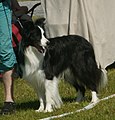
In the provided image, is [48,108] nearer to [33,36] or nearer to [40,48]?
[40,48]

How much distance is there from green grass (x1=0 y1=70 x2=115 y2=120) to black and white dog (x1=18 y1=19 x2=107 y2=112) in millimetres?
Answer: 243

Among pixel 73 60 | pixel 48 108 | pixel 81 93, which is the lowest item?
pixel 81 93

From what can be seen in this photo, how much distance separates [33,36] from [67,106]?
4.13 feet

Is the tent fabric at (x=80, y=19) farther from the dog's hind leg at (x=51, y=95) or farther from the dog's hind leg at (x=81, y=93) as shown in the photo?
the dog's hind leg at (x=51, y=95)

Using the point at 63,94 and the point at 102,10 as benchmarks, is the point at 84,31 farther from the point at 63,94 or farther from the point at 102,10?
the point at 63,94

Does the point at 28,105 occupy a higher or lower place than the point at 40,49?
lower

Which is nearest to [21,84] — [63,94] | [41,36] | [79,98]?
[63,94]

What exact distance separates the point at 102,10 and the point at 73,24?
0.82 meters

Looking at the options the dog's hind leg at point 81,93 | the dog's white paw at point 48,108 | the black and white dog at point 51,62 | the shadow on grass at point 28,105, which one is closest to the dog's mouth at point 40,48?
the black and white dog at point 51,62

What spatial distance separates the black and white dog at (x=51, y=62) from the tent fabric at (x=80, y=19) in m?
2.56

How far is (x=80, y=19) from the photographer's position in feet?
32.8

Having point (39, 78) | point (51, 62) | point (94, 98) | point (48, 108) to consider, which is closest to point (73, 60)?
point (51, 62)

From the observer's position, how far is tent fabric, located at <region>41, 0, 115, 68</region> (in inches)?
388

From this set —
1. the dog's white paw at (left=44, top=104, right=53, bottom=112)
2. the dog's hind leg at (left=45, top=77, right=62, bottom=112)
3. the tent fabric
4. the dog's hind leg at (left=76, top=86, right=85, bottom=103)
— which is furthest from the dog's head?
the tent fabric
